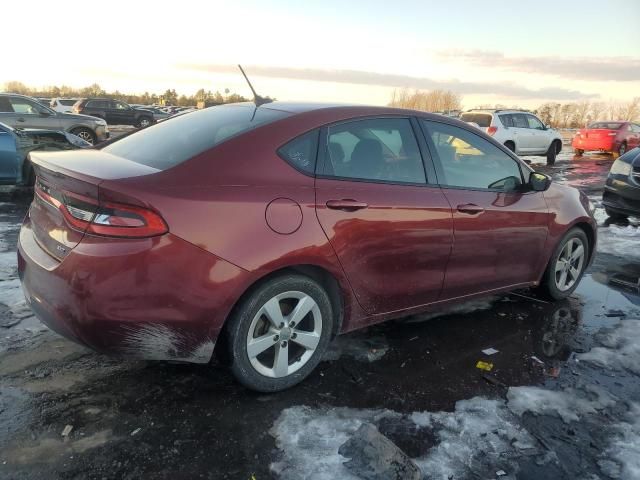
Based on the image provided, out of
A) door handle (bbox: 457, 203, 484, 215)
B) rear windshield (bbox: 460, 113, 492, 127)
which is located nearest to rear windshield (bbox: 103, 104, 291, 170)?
door handle (bbox: 457, 203, 484, 215)

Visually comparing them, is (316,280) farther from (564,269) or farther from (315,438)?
(564,269)

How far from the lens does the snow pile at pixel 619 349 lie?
11.8ft

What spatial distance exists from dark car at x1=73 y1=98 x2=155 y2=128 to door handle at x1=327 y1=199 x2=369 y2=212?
29.8 meters

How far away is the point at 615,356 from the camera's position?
371cm

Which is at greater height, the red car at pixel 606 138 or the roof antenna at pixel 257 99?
the roof antenna at pixel 257 99

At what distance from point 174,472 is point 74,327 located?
83 cm

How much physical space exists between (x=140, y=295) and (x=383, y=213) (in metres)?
1.45

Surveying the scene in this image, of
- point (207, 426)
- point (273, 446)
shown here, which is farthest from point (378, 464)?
point (207, 426)

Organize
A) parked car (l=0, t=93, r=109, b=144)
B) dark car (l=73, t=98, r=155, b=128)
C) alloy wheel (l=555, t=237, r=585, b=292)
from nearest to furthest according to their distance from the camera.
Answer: alloy wheel (l=555, t=237, r=585, b=292), parked car (l=0, t=93, r=109, b=144), dark car (l=73, t=98, r=155, b=128)

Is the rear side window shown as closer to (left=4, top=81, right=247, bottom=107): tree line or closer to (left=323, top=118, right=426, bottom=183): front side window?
(left=323, top=118, right=426, bottom=183): front side window

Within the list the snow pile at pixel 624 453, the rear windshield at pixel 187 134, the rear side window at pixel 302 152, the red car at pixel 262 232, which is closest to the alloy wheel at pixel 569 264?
the red car at pixel 262 232

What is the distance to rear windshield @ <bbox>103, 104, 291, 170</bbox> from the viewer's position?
286cm

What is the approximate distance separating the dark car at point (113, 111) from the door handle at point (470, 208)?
2965 centimetres

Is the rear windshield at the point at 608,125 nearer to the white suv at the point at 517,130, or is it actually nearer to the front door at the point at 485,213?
the white suv at the point at 517,130
